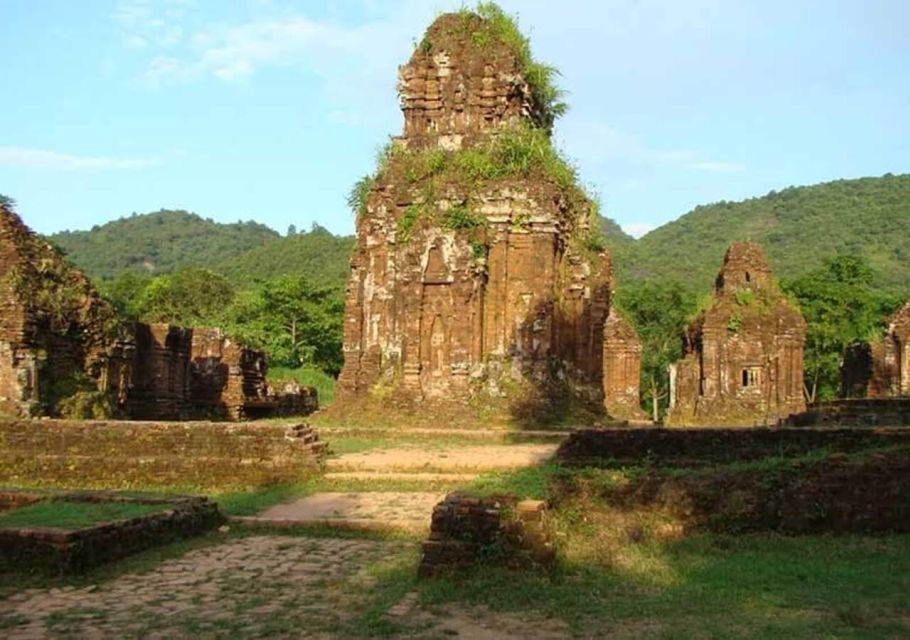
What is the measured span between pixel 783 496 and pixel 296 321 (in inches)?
1655

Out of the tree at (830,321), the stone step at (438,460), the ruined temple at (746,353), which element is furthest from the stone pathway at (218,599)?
the tree at (830,321)

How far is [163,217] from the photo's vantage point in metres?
166

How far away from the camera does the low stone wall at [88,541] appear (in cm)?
760

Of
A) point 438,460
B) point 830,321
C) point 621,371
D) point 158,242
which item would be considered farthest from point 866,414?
point 158,242

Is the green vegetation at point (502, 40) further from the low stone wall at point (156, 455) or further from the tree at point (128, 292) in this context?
the tree at point (128, 292)

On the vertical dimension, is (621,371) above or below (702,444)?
above

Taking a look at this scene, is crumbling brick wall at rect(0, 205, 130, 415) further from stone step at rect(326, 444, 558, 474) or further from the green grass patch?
the green grass patch

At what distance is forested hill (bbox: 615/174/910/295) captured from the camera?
8100cm

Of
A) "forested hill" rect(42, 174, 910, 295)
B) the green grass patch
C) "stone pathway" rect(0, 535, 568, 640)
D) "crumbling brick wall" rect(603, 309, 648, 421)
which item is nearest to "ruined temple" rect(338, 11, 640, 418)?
"crumbling brick wall" rect(603, 309, 648, 421)

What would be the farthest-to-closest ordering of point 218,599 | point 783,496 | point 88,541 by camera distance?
point 783,496 → point 88,541 → point 218,599

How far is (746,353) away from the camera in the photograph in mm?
30328

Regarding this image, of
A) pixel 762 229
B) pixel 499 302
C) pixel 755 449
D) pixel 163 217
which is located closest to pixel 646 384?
pixel 499 302

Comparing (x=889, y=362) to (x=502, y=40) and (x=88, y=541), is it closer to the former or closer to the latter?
(x=502, y=40)

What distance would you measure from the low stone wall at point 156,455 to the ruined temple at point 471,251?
686 centimetres
